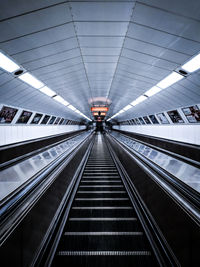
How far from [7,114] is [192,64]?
8001 millimetres

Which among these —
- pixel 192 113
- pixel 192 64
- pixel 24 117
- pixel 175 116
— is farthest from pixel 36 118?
pixel 192 113

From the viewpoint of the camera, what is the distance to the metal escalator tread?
205 cm

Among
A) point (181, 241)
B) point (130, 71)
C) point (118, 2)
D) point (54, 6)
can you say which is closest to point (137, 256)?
point (181, 241)

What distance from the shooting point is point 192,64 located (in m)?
3.96

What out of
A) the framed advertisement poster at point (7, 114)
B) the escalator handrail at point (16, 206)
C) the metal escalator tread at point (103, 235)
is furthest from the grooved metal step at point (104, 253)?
the framed advertisement poster at point (7, 114)

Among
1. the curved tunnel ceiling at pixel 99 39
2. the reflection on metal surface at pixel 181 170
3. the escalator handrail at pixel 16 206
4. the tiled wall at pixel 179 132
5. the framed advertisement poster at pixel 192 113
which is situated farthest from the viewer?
the tiled wall at pixel 179 132

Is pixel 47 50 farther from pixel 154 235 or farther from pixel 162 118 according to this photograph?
pixel 162 118

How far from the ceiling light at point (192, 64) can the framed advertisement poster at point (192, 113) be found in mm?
3194

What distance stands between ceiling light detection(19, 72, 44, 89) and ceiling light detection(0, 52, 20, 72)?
53cm

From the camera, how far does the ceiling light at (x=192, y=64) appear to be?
147 inches

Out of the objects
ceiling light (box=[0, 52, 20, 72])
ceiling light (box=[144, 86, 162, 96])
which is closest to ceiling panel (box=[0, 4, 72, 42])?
ceiling light (box=[0, 52, 20, 72])

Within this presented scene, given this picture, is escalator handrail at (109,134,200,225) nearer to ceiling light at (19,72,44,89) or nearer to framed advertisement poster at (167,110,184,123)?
ceiling light at (19,72,44,89)

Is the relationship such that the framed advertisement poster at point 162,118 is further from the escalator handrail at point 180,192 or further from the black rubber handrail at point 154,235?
the black rubber handrail at point 154,235

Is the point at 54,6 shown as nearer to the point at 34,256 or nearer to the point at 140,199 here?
the point at 34,256
